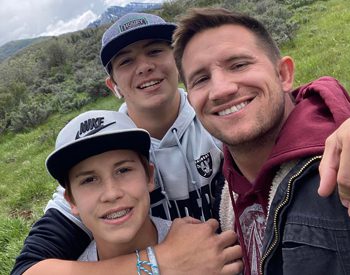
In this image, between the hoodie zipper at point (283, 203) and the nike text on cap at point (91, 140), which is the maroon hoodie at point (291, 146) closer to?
the hoodie zipper at point (283, 203)

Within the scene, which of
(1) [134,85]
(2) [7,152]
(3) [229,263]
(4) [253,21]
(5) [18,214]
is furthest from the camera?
(2) [7,152]

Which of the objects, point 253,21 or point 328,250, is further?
point 253,21

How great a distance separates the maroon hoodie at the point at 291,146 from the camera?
1.59m

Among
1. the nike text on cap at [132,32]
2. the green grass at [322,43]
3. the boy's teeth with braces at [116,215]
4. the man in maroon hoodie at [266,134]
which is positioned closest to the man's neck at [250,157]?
the man in maroon hoodie at [266,134]

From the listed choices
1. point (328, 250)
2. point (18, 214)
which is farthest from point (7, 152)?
point (328, 250)

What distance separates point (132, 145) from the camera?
2273 millimetres

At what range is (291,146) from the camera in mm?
1619

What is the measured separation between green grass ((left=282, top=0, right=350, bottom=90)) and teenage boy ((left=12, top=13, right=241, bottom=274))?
4420mm

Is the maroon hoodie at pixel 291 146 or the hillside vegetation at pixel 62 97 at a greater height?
the maroon hoodie at pixel 291 146

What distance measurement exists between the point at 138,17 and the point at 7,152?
11.3m

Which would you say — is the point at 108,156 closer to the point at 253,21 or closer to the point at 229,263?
the point at 229,263

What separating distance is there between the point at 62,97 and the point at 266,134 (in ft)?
56.9

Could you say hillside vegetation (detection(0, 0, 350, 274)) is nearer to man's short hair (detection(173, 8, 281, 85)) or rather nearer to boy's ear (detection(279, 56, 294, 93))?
man's short hair (detection(173, 8, 281, 85))

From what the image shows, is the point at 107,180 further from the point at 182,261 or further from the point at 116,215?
the point at 182,261
